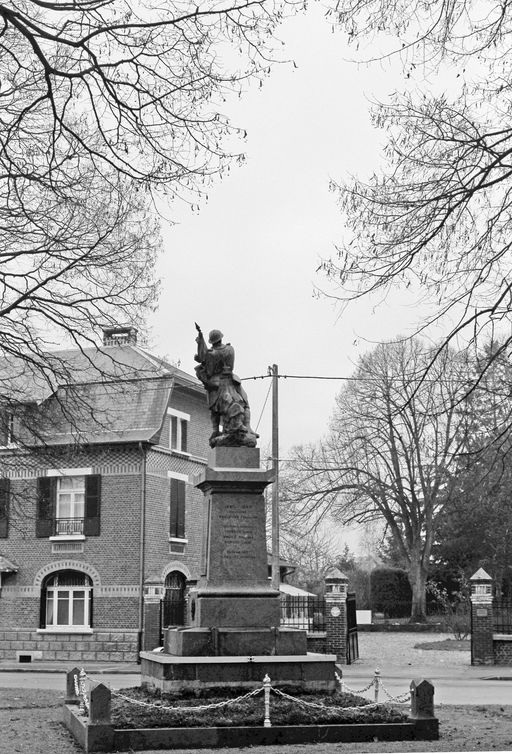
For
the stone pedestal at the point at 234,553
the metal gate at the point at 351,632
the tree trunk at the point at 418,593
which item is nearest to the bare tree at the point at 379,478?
the tree trunk at the point at 418,593

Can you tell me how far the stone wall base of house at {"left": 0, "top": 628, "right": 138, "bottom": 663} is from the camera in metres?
33.4

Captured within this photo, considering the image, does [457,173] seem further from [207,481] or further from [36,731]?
[36,731]

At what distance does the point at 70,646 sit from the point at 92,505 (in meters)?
4.60

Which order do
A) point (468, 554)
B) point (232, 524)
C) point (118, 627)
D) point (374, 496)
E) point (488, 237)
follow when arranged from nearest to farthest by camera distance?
point (488, 237) < point (232, 524) < point (118, 627) < point (374, 496) < point (468, 554)

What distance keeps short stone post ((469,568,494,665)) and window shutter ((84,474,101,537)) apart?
12.9 metres

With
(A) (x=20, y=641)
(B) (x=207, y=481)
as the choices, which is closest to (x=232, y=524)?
(B) (x=207, y=481)

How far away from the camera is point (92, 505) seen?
3500 centimetres

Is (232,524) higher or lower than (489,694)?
higher

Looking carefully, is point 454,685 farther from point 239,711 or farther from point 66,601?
point 66,601

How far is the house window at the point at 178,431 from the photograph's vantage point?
37.1 metres

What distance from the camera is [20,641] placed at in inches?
1371

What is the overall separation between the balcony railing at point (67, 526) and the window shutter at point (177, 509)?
10.3 feet

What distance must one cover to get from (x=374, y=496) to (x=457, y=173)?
130ft

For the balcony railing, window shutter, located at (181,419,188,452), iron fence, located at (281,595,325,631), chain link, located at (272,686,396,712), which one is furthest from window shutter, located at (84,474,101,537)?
chain link, located at (272,686,396,712)
